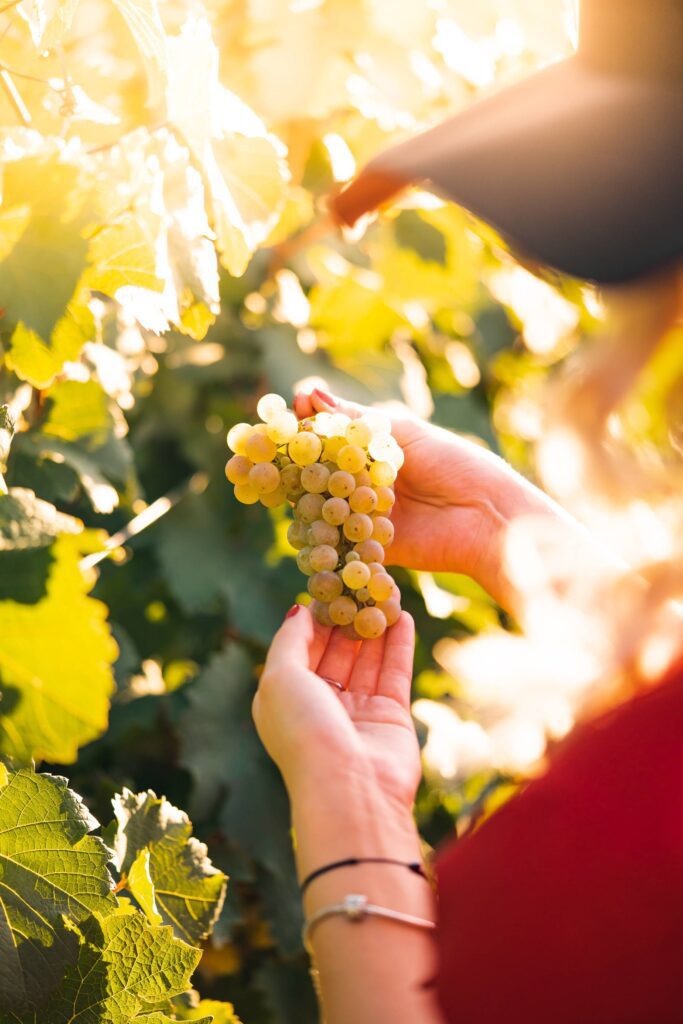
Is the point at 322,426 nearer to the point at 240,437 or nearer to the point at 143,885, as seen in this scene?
the point at 240,437

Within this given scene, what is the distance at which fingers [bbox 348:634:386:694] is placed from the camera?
111 centimetres

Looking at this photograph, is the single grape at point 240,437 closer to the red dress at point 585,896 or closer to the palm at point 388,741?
the palm at point 388,741

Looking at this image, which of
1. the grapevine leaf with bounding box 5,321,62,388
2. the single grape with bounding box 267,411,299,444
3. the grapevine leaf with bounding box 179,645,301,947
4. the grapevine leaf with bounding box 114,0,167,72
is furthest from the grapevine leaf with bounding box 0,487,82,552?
the grapevine leaf with bounding box 179,645,301,947

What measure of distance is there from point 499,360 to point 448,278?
33cm

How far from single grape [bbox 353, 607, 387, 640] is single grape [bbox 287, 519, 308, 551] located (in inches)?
3.9

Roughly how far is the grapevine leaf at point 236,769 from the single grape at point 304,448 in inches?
23.4

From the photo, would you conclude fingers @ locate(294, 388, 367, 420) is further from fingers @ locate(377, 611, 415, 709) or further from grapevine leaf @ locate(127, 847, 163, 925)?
grapevine leaf @ locate(127, 847, 163, 925)

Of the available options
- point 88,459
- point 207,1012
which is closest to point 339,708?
point 207,1012

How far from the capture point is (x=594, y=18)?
2.87 ft

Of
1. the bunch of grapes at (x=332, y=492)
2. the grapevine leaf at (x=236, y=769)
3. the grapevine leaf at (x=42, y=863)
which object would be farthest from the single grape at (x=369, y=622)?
the grapevine leaf at (x=236, y=769)

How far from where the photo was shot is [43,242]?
0.95 meters

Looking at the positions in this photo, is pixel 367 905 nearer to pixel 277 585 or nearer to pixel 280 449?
pixel 280 449

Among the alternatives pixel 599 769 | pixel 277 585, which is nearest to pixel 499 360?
pixel 277 585

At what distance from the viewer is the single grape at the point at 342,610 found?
41.1 inches
